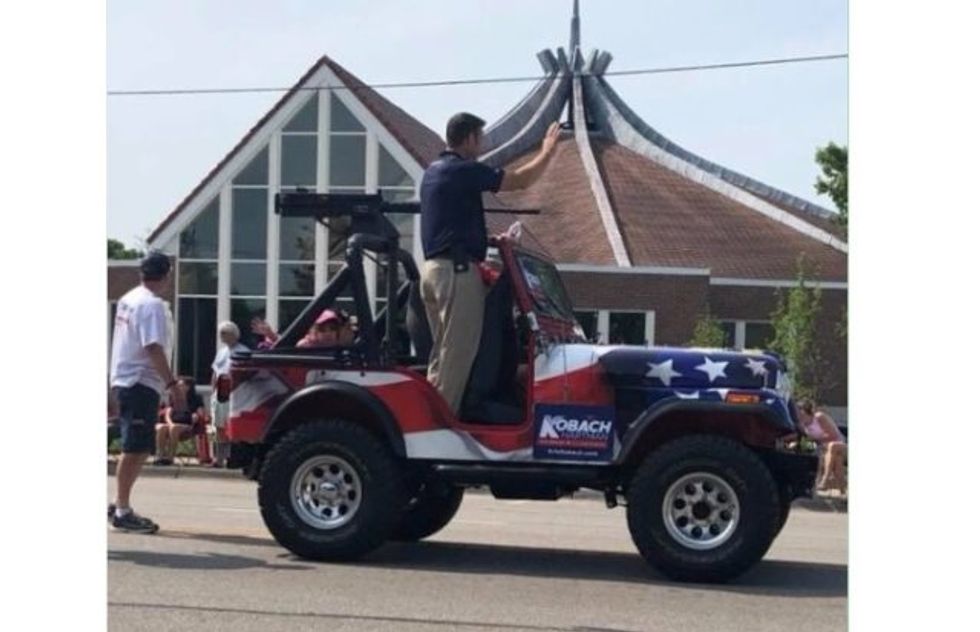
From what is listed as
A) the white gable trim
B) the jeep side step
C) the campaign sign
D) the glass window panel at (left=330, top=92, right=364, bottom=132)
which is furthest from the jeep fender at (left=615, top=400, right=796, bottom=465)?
the glass window panel at (left=330, top=92, right=364, bottom=132)

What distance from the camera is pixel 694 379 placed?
837 cm

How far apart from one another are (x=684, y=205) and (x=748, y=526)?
136 feet

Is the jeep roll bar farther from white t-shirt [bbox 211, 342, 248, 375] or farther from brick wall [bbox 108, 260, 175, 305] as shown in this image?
brick wall [bbox 108, 260, 175, 305]

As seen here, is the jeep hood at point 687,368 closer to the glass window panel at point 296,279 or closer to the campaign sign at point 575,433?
the campaign sign at point 575,433

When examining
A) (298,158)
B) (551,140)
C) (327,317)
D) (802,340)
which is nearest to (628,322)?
(802,340)

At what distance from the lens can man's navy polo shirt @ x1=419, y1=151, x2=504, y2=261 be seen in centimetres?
852

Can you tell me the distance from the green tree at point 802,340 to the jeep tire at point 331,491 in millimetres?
20671

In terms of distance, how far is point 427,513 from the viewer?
377 inches

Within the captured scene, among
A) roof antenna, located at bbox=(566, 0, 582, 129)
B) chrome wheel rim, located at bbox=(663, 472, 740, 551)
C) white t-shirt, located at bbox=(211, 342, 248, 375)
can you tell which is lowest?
chrome wheel rim, located at bbox=(663, 472, 740, 551)

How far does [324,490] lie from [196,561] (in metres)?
0.83

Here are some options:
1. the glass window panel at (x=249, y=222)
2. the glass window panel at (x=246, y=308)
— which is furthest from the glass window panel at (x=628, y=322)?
the glass window panel at (x=249, y=222)

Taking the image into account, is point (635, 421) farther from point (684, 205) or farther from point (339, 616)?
point (684, 205)

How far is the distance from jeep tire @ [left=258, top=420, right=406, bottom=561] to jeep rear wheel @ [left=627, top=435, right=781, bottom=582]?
142 centimetres

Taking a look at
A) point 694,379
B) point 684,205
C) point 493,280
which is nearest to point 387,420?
point 493,280
